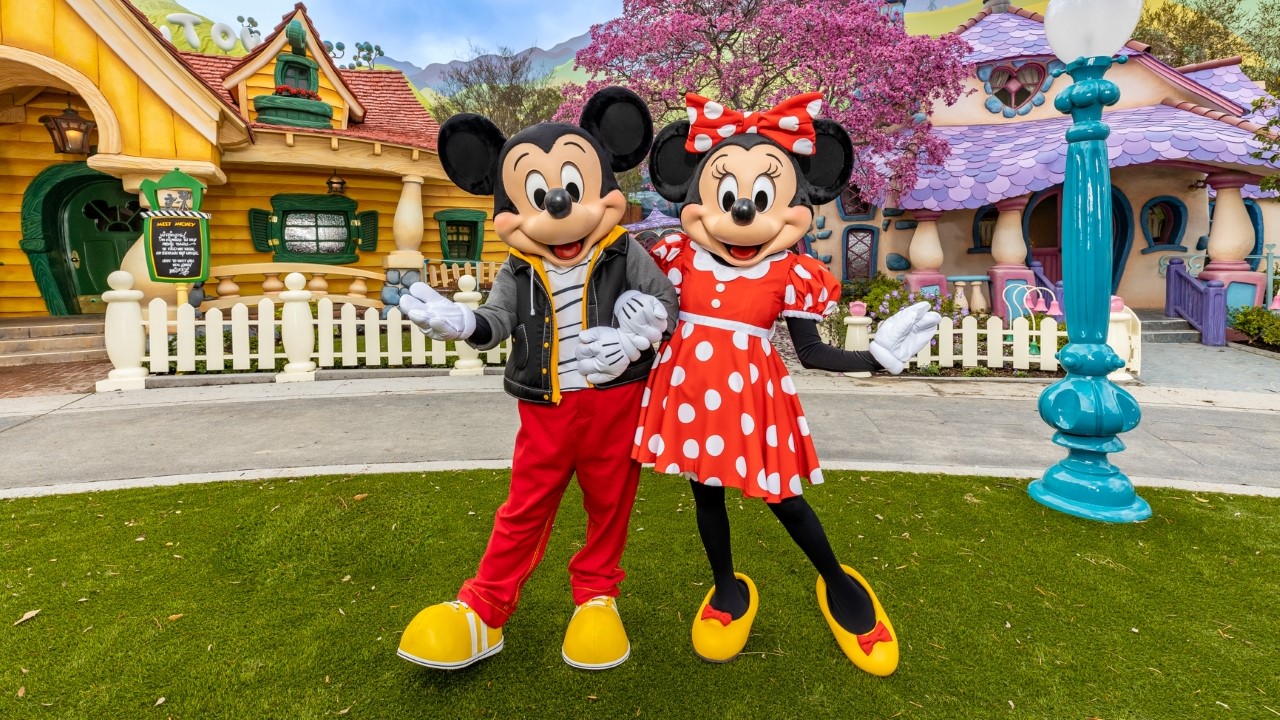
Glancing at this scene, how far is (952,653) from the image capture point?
2143mm

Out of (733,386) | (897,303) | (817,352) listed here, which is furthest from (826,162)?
(897,303)

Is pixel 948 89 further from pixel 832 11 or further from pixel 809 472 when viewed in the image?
pixel 809 472

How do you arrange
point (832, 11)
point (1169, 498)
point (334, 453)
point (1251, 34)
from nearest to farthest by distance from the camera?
point (1169, 498)
point (334, 453)
point (832, 11)
point (1251, 34)

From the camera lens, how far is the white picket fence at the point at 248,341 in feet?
21.4

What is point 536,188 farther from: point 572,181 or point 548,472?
point 548,472

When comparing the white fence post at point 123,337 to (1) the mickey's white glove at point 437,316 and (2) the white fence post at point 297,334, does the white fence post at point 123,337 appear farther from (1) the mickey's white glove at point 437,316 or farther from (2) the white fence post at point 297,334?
(1) the mickey's white glove at point 437,316

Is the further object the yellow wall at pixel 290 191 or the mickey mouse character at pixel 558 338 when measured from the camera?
the yellow wall at pixel 290 191

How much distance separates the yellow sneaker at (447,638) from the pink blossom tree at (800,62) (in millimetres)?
8740

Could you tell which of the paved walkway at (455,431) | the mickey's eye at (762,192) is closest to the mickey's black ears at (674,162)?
the mickey's eye at (762,192)

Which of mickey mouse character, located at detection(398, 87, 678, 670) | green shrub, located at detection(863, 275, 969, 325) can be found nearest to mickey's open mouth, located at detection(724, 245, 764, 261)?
mickey mouse character, located at detection(398, 87, 678, 670)

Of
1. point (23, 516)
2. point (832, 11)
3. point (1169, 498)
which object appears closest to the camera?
point (23, 516)

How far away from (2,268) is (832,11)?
13.1 meters

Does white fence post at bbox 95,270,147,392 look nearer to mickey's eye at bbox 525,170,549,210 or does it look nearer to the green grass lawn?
the green grass lawn

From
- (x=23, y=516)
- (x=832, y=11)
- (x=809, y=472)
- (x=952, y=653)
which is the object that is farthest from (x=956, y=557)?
(x=832, y=11)
